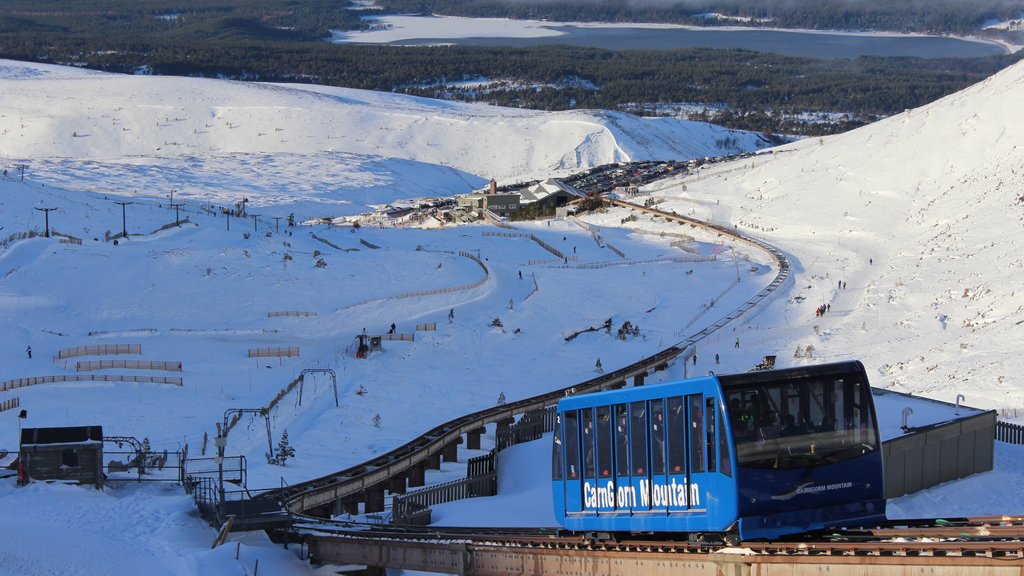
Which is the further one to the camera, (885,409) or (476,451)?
(476,451)

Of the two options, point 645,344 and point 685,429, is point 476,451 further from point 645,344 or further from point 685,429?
point 685,429

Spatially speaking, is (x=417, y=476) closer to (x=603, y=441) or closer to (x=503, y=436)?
(x=503, y=436)

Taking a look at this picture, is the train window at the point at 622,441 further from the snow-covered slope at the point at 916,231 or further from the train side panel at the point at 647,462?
the snow-covered slope at the point at 916,231

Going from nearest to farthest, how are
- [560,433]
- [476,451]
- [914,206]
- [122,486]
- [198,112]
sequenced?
[560,433] → [122,486] → [476,451] → [914,206] → [198,112]

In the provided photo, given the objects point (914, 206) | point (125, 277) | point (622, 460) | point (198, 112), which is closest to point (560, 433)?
point (622, 460)

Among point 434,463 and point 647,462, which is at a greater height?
point 647,462

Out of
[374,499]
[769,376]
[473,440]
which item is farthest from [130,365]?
[769,376]
